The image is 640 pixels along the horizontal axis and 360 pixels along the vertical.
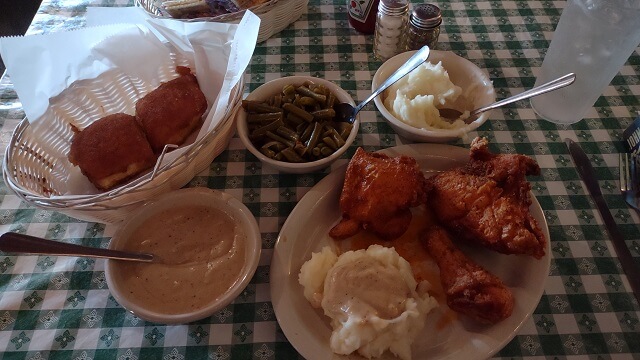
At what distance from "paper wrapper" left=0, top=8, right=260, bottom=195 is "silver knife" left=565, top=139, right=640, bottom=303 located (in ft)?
4.75

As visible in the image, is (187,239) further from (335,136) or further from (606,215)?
(606,215)

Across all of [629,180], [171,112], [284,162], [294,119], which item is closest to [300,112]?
[294,119]

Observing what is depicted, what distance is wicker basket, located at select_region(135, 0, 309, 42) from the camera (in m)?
2.22

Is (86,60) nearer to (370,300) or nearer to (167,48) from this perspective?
(167,48)

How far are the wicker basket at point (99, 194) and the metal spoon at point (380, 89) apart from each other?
1.43ft

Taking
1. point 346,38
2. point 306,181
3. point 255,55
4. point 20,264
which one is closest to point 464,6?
point 346,38

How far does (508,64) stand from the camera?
2330mm

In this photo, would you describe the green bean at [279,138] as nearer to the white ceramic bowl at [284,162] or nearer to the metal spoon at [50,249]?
the white ceramic bowl at [284,162]

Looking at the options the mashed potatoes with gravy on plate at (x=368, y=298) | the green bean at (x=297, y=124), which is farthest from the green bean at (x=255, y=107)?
the mashed potatoes with gravy on plate at (x=368, y=298)

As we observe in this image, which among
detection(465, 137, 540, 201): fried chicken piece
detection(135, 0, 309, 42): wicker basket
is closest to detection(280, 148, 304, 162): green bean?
detection(465, 137, 540, 201): fried chicken piece

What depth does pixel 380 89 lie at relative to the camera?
1.88 meters

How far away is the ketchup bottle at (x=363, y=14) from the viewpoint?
233cm

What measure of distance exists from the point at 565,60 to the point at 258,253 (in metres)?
1.56

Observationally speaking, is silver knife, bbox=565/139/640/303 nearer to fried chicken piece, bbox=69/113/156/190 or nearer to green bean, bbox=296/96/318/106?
green bean, bbox=296/96/318/106
